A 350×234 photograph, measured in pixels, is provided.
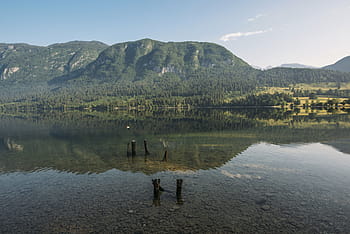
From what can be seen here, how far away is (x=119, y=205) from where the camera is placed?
25.3 m

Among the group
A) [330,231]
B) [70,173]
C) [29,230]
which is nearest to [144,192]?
[29,230]

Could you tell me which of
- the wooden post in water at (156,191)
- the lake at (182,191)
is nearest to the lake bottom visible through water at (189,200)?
the lake at (182,191)

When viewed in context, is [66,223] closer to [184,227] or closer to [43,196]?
[43,196]

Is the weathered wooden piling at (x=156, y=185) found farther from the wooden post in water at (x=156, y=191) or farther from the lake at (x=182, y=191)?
the lake at (x=182, y=191)

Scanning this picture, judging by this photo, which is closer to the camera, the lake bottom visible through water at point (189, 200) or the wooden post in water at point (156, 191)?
the lake bottom visible through water at point (189, 200)

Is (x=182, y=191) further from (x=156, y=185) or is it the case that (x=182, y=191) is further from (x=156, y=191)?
(x=156, y=185)

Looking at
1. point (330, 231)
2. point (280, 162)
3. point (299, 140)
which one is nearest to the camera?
point (330, 231)

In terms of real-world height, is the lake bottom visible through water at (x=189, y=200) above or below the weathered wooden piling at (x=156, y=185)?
below

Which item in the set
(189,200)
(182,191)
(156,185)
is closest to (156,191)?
(156,185)

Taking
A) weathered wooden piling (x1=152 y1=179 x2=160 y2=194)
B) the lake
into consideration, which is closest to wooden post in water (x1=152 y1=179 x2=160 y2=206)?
weathered wooden piling (x1=152 y1=179 x2=160 y2=194)

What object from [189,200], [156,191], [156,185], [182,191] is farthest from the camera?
[182,191]

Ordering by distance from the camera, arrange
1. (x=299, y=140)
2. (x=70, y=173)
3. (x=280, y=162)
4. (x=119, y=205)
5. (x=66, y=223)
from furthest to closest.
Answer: (x=299, y=140) < (x=280, y=162) < (x=70, y=173) < (x=119, y=205) < (x=66, y=223)

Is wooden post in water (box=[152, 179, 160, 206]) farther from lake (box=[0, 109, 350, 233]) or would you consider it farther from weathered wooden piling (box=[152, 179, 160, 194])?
lake (box=[0, 109, 350, 233])

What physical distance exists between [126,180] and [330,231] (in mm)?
24952
